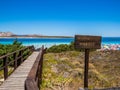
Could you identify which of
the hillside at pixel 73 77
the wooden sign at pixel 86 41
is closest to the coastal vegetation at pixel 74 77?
the hillside at pixel 73 77

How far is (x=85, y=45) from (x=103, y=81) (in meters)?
3.57

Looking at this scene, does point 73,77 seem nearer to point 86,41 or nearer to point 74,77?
point 74,77

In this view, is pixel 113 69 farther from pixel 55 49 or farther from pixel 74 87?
pixel 55 49

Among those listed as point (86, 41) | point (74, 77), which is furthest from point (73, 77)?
point (86, 41)

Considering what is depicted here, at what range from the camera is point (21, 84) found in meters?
8.90

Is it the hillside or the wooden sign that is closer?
the wooden sign

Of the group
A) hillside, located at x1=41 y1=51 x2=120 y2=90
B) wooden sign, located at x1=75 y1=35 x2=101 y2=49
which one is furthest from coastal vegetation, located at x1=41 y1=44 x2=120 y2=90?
wooden sign, located at x1=75 y1=35 x2=101 y2=49

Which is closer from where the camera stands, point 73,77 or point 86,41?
point 86,41

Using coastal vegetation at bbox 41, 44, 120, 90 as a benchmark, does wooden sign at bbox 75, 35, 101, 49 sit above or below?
above

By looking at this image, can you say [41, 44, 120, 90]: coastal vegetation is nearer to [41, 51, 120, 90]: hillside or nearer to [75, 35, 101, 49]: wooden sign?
[41, 51, 120, 90]: hillside

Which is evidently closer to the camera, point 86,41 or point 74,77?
point 86,41

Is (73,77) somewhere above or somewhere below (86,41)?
below

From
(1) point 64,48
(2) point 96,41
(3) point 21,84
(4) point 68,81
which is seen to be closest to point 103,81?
(4) point 68,81

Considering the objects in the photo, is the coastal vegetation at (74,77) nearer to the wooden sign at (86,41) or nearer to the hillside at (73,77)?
the hillside at (73,77)
